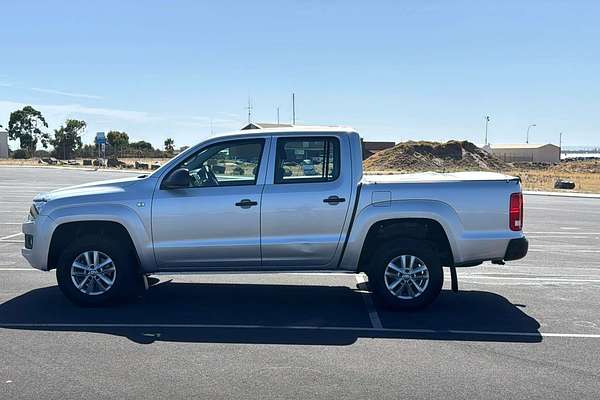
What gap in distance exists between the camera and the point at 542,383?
5.21 meters

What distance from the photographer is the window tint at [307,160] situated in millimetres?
7426

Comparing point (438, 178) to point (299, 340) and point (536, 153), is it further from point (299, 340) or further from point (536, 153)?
point (536, 153)

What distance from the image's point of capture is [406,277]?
7324 mm

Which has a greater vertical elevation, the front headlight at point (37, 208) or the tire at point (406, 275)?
the front headlight at point (37, 208)

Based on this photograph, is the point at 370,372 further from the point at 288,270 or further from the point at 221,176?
the point at 221,176

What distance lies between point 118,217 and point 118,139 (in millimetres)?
102617

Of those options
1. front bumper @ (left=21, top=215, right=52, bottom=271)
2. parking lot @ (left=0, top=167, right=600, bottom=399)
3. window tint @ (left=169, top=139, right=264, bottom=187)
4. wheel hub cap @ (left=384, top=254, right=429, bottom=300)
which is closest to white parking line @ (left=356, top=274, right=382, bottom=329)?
parking lot @ (left=0, top=167, right=600, bottom=399)

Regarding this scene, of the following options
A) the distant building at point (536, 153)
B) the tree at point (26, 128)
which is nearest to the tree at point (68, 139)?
the tree at point (26, 128)

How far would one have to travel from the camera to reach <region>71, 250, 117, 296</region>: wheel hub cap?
24.4ft

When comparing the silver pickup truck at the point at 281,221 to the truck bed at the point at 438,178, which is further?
the truck bed at the point at 438,178

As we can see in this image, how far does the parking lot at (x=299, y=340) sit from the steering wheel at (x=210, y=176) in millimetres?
1507

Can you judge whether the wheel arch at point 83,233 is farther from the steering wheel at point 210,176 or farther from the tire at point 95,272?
the steering wheel at point 210,176

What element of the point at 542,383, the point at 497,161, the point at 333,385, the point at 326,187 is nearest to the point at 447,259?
the point at 326,187

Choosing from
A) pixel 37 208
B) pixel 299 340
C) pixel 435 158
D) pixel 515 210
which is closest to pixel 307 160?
pixel 299 340
